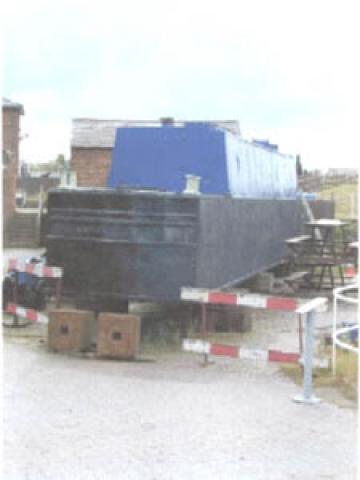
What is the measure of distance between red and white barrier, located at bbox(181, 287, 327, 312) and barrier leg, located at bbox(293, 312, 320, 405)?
18 centimetres

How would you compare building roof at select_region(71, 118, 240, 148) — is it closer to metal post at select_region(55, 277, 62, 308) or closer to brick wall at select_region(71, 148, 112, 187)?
brick wall at select_region(71, 148, 112, 187)

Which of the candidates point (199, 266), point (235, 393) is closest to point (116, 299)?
→ point (199, 266)

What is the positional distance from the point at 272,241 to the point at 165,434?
25.5 feet

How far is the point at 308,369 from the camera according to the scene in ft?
22.0

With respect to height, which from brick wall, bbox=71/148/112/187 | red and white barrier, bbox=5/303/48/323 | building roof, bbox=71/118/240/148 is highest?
building roof, bbox=71/118/240/148

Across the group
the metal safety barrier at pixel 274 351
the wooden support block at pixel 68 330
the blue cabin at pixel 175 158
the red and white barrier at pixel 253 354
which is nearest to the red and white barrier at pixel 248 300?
the metal safety barrier at pixel 274 351

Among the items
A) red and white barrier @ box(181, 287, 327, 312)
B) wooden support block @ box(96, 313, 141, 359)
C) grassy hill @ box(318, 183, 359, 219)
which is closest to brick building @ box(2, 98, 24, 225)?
grassy hill @ box(318, 183, 359, 219)

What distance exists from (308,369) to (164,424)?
4.23 feet

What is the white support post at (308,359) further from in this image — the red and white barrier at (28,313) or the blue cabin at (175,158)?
the blue cabin at (175,158)

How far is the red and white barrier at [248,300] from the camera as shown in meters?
7.42

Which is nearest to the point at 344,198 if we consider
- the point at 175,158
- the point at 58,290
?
the point at 175,158

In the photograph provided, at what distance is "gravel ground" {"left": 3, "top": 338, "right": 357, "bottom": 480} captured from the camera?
16.3 ft

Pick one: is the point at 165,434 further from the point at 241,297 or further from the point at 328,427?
the point at 241,297

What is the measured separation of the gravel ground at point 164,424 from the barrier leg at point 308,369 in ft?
0.41
